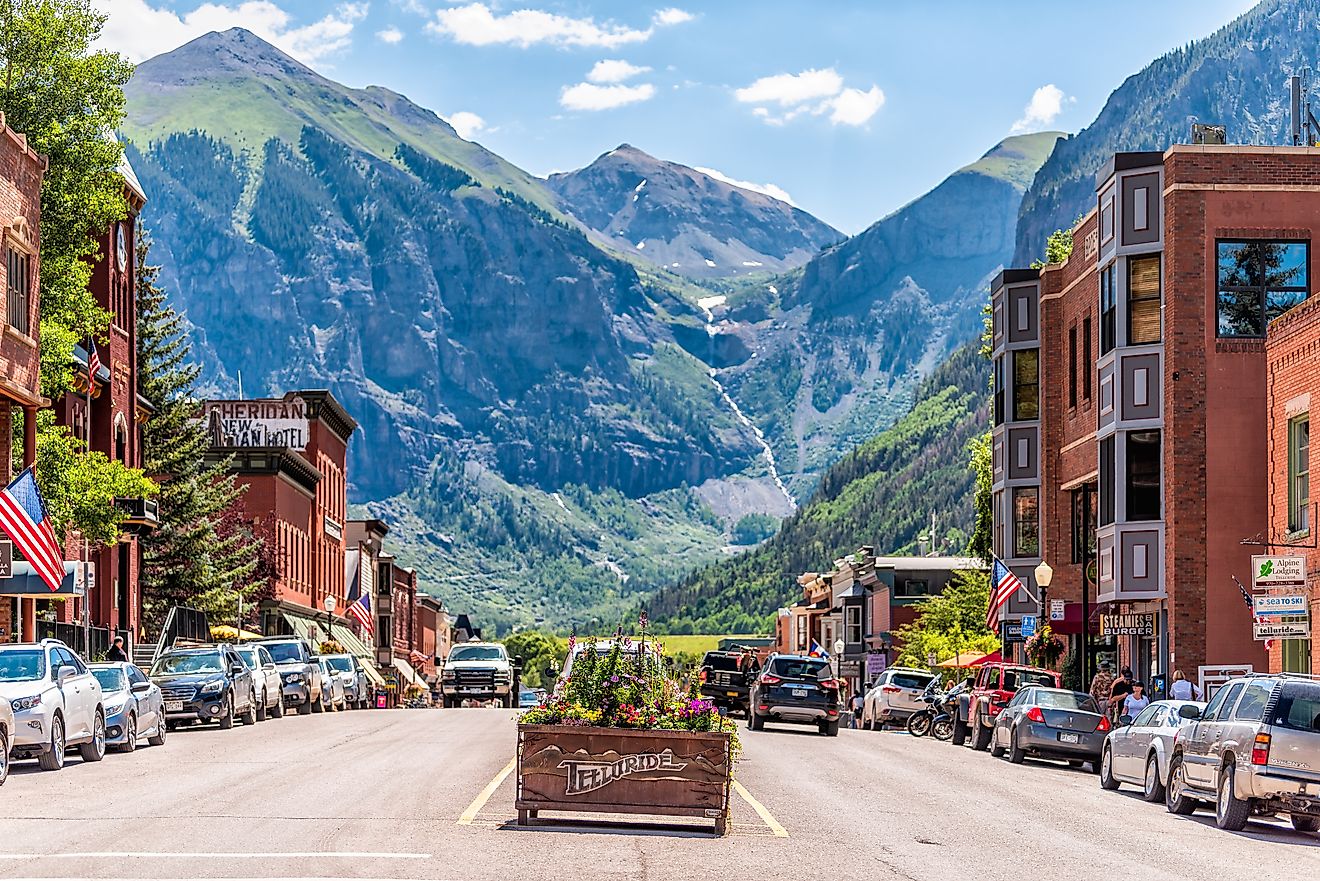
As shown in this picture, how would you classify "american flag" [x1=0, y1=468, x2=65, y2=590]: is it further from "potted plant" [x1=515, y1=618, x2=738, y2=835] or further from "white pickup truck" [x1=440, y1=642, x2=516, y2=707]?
"white pickup truck" [x1=440, y1=642, x2=516, y2=707]

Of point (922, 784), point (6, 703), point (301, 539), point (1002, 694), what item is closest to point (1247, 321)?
point (1002, 694)

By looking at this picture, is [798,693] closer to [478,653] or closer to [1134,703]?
[1134,703]

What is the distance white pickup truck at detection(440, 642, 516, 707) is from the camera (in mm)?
61625

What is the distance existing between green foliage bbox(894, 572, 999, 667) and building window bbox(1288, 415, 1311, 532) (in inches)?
1603

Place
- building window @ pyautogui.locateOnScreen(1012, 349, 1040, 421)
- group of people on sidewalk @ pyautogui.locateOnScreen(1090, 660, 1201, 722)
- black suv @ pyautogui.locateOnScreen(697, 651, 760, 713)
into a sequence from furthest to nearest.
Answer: building window @ pyautogui.locateOnScreen(1012, 349, 1040, 421), black suv @ pyautogui.locateOnScreen(697, 651, 760, 713), group of people on sidewalk @ pyautogui.locateOnScreen(1090, 660, 1201, 722)

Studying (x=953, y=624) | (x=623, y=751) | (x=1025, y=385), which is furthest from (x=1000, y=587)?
(x=623, y=751)

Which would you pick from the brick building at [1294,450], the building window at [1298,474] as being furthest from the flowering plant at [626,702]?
the building window at [1298,474]

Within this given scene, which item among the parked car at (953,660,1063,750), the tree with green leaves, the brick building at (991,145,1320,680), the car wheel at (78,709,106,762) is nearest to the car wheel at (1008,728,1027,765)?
the parked car at (953,660,1063,750)

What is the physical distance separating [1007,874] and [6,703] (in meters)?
14.7

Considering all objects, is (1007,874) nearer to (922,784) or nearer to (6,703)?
(922,784)

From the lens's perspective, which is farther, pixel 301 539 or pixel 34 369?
pixel 301 539

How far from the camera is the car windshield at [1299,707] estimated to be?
873 inches

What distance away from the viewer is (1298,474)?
36969 millimetres

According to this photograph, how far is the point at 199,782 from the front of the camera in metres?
25.6
